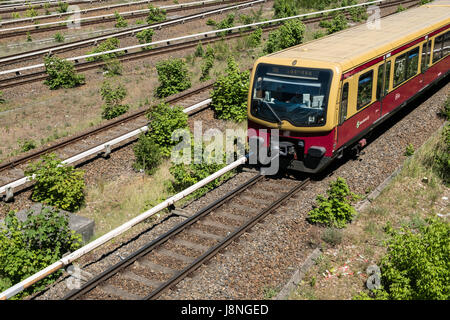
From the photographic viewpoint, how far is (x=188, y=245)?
8906 mm

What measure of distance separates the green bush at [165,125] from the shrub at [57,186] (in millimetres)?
2854

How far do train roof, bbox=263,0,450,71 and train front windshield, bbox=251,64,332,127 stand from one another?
1.34ft

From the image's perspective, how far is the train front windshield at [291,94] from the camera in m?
10.4

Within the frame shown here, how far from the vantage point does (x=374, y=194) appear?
10.6 m

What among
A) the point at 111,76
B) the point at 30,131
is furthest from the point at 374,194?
the point at 111,76

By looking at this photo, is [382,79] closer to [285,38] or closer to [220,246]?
[220,246]

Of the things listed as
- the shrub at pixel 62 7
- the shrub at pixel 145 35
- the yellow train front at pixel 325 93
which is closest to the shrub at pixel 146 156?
the yellow train front at pixel 325 93

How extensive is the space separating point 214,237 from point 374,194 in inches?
158

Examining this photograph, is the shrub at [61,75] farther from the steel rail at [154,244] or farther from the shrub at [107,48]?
the steel rail at [154,244]

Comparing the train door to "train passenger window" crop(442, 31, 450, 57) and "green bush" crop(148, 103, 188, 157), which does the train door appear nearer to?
"train passenger window" crop(442, 31, 450, 57)

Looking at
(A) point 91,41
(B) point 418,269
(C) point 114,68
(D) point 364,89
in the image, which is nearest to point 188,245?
(B) point 418,269

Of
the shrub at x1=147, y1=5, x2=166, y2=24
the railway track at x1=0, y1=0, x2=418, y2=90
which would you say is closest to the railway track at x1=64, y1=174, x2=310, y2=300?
the railway track at x1=0, y1=0, x2=418, y2=90

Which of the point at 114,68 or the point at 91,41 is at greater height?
the point at 91,41

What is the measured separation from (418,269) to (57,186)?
848 cm
